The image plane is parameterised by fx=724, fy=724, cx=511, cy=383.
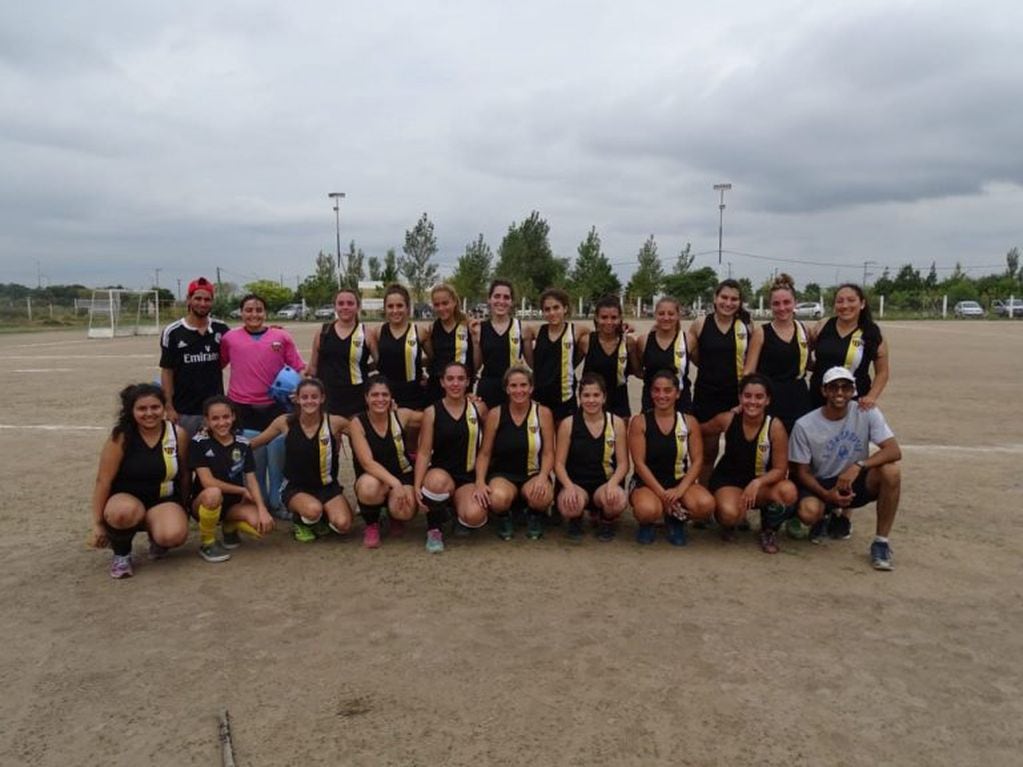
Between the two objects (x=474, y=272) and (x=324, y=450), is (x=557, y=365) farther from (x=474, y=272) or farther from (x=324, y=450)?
(x=474, y=272)

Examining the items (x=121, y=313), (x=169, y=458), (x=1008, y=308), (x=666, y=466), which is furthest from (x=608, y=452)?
(x=1008, y=308)

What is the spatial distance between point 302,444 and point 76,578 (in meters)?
1.51

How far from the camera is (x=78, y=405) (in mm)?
10672

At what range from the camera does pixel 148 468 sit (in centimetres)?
446

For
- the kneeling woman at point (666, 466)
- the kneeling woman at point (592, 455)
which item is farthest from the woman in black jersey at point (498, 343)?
the kneeling woman at point (666, 466)

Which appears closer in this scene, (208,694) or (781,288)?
(208,694)

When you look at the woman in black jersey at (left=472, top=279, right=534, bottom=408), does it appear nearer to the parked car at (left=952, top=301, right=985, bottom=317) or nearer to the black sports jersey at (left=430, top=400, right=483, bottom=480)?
the black sports jersey at (left=430, top=400, right=483, bottom=480)

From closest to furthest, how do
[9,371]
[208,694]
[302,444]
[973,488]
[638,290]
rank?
[208,694] < [302,444] < [973,488] < [9,371] < [638,290]

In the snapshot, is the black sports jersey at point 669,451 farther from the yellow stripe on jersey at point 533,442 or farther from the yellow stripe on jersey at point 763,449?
the yellow stripe on jersey at point 533,442

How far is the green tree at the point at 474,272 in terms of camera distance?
56906mm

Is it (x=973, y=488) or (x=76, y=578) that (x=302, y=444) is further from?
(x=973, y=488)

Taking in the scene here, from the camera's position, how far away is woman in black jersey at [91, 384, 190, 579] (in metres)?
4.30

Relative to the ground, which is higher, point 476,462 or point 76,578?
point 476,462

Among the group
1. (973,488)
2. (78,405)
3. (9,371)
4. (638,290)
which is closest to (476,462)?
(973,488)
